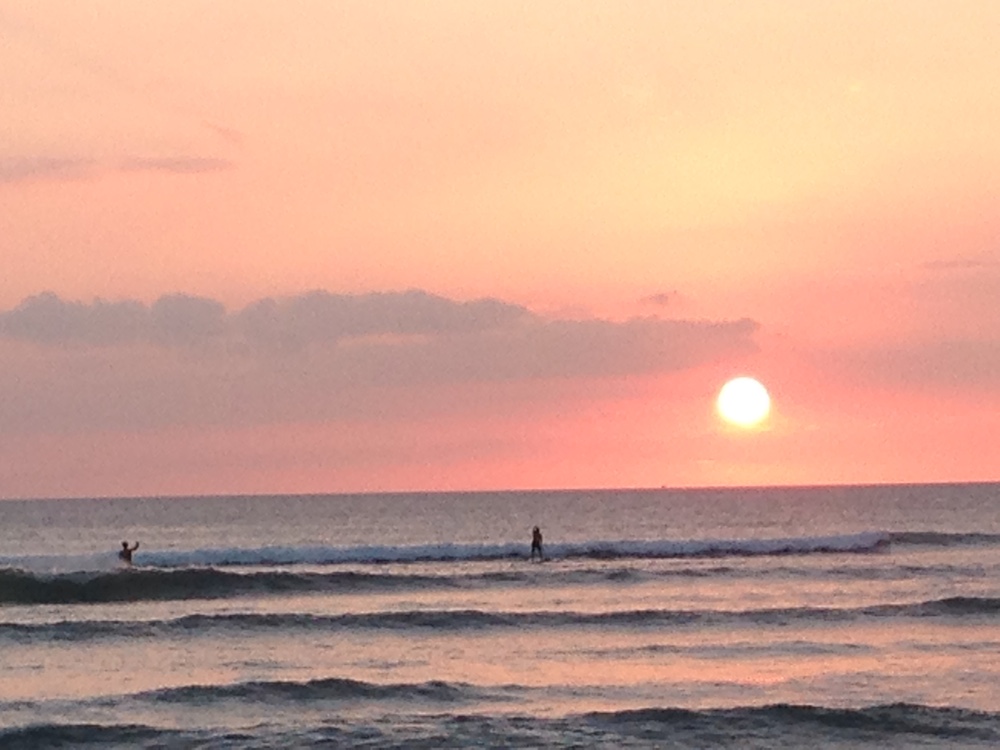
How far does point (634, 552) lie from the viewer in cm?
5669

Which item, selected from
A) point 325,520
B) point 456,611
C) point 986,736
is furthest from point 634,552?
point 325,520

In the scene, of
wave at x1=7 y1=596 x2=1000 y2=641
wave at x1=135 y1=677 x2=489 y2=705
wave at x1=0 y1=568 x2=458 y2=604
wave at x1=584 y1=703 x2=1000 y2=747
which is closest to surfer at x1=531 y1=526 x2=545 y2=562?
wave at x1=0 y1=568 x2=458 y2=604

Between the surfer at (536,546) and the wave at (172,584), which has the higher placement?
the surfer at (536,546)

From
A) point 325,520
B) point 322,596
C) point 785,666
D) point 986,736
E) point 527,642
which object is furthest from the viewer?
point 325,520

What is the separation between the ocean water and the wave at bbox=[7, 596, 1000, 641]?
118mm

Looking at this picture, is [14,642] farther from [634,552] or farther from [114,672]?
[634,552]

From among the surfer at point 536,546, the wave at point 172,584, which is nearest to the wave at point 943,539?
the surfer at point 536,546

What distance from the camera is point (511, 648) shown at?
30.7 m

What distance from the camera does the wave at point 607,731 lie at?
2158cm

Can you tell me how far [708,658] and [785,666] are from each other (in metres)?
1.66

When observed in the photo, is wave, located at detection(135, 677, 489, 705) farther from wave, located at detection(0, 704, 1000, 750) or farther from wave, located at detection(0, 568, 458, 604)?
wave, located at detection(0, 568, 458, 604)

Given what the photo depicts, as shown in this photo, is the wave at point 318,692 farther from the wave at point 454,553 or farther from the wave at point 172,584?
the wave at point 454,553

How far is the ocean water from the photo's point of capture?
73.8ft

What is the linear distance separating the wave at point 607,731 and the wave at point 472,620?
10.6 metres
